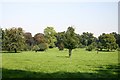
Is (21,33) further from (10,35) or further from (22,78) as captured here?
(22,78)

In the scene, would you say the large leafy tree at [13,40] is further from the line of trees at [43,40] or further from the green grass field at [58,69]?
the green grass field at [58,69]

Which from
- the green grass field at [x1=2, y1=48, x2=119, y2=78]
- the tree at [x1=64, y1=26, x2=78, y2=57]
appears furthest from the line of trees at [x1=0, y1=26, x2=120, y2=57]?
the green grass field at [x1=2, y1=48, x2=119, y2=78]

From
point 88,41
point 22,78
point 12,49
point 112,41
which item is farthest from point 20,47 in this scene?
point 88,41

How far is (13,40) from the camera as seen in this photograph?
8119 centimetres

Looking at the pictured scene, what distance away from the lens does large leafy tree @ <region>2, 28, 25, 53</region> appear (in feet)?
259

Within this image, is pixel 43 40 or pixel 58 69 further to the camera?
pixel 43 40

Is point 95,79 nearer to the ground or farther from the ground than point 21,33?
nearer to the ground

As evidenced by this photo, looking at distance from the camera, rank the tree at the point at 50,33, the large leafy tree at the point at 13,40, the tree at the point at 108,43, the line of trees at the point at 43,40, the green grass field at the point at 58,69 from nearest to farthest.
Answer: the green grass field at the point at 58,69 < the line of trees at the point at 43,40 < the large leafy tree at the point at 13,40 < the tree at the point at 108,43 < the tree at the point at 50,33

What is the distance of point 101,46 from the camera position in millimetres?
104188

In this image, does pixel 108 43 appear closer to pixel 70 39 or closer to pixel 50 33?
pixel 50 33

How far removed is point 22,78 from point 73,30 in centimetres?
3106

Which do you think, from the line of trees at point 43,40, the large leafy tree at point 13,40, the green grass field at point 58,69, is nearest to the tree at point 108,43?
the line of trees at point 43,40

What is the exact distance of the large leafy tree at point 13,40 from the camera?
79.0 m

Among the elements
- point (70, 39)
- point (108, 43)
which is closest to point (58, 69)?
point (70, 39)
